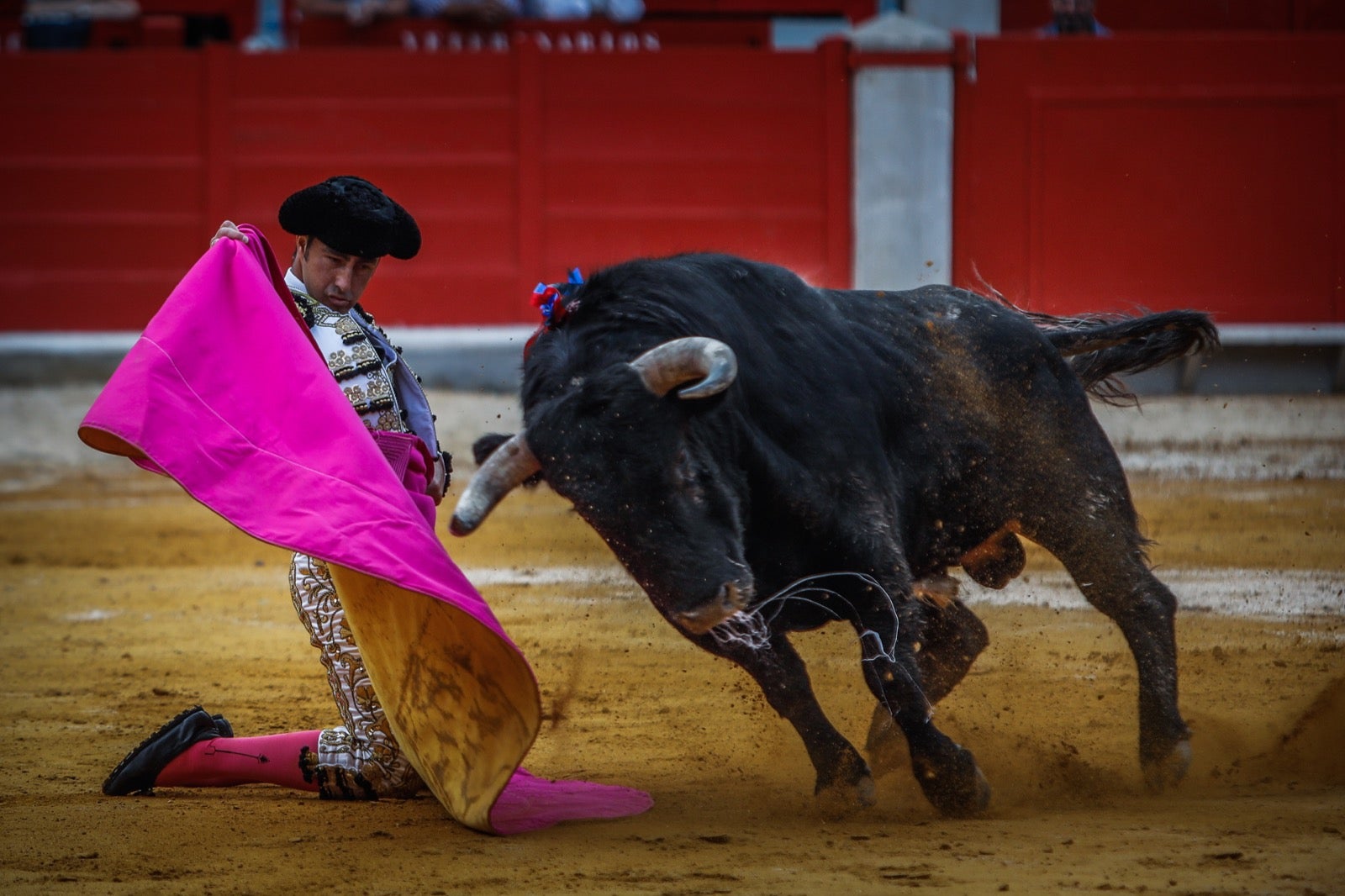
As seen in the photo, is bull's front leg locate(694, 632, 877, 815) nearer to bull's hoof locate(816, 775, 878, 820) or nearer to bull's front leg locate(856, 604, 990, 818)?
bull's hoof locate(816, 775, 878, 820)

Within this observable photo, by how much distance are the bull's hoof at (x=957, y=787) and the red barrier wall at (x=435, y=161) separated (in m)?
6.29

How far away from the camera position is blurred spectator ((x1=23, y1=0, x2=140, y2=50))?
9.30 metres

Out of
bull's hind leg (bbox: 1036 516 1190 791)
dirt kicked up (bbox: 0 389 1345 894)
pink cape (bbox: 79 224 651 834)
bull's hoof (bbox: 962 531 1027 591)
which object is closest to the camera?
dirt kicked up (bbox: 0 389 1345 894)

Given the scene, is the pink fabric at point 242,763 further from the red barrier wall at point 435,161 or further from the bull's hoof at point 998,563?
the red barrier wall at point 435,161

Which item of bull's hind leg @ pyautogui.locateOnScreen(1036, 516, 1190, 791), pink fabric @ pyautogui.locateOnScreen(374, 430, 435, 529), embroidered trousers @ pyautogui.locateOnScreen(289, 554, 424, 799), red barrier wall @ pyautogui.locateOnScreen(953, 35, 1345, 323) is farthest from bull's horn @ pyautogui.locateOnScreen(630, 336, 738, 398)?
red barrier wall @ pyautogui.locateOnScreen(953, 35, 1345, 323)

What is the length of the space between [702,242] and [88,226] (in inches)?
139

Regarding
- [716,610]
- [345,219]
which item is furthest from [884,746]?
[345,219]

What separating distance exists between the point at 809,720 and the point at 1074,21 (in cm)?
682

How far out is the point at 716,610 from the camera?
2555 mm

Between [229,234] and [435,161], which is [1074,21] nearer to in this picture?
[435,161]

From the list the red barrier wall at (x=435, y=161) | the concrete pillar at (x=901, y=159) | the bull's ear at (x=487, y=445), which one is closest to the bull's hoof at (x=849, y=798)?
the bull's ear at (x=487, y=445)

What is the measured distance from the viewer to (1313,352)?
8.66 m

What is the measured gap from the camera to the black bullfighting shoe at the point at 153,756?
118 inches

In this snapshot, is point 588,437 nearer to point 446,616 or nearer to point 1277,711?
point 446,616
